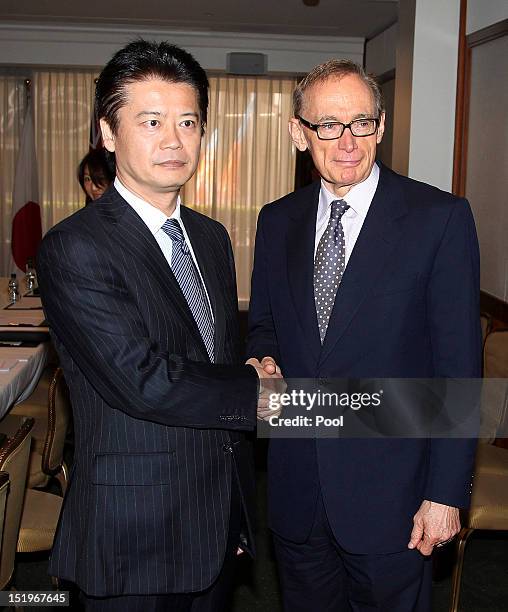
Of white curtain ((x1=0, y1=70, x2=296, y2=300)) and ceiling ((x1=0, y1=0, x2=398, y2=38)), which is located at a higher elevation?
ceiling ((x1=0, y1=0, x2=398, y2=38))

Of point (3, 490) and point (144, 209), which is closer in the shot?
point (144, 209)

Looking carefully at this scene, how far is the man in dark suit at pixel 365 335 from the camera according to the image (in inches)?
72.6

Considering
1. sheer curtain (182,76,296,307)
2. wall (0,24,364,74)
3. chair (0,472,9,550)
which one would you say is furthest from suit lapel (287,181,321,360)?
sheer curtain (182,76,296,307)

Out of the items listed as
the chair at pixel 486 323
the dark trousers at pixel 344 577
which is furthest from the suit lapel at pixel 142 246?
the chair at pixel 486 323

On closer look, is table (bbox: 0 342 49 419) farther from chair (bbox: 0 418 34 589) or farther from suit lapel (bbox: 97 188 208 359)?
suit lapel (bbox: 97 188 208 359)

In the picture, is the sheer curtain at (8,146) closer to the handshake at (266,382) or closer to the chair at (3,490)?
the chair at (3,490)

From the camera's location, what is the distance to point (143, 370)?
1648mm

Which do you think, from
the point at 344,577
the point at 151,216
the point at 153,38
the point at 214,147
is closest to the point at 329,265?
the point at 151,216

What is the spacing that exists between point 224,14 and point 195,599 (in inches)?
295

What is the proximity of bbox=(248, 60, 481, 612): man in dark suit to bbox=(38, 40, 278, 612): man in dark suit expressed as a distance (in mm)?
248

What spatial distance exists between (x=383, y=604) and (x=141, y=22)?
26.9 feet

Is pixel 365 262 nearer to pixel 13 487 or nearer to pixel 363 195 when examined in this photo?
pixel 363 195

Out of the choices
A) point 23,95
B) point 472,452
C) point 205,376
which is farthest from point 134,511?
point 23,95

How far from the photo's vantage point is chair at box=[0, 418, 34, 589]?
2.20 m
